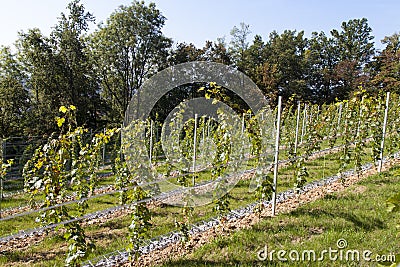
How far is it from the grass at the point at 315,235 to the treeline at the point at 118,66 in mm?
11949

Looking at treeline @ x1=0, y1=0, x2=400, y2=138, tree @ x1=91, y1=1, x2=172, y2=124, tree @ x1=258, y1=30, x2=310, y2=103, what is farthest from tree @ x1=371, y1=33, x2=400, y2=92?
tree @ x1=91, y1=1, x2=172, y2=124

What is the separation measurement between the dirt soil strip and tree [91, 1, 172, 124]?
13910mm

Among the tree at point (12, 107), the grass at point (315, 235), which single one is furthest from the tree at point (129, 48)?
the grass at point (315, 235)

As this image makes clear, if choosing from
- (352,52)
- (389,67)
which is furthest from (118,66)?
(352,52)

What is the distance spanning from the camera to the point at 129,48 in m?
17.4

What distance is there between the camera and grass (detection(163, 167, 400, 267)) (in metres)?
3.08

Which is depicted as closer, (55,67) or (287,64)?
(55,67)

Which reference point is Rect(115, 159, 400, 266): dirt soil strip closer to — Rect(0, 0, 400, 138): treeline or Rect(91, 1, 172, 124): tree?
Rect(0, 0, 400, 138): treeline

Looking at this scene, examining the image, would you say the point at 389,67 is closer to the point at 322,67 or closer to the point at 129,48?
the point at 322,67

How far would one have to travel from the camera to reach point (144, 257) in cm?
345

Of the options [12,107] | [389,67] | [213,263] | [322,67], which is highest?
[322,67]

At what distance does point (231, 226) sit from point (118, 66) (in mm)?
15513

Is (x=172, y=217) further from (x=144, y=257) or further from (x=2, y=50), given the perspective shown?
(x=2, y=50)

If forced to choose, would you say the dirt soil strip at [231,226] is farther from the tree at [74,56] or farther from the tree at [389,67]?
the tree at [389,67]
